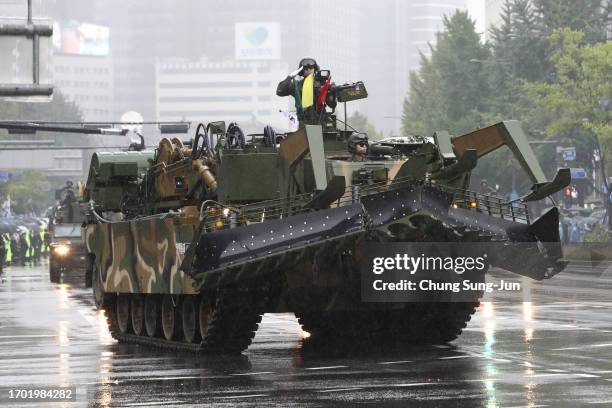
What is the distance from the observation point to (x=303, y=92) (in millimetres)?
20922

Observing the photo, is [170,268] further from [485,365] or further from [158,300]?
[485,365]

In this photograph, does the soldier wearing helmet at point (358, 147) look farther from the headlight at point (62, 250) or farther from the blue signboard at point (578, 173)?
the blue signboard at point (578, 173)

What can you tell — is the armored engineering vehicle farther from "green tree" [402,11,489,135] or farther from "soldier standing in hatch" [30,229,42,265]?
"green tree" [402,11,489,135]

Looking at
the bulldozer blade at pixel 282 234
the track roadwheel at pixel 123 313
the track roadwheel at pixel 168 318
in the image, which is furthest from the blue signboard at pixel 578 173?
the bulldozer blade at pixel 282 234

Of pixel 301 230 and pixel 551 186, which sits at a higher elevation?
pixel 551 186

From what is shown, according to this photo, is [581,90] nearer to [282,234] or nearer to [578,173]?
[578,173]

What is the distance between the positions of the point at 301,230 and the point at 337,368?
1.53 meters

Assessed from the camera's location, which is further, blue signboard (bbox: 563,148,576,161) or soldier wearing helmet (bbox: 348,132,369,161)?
blue signboard (bbox: 563,148,576,161)

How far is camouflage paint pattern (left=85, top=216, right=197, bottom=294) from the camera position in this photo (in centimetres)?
1928

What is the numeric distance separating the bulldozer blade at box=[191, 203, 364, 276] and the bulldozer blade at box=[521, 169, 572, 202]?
8.08 ft

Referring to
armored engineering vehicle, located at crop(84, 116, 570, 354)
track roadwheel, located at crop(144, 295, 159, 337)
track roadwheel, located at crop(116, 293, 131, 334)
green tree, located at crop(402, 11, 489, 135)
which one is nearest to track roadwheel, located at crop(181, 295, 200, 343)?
armored engineering vehicle, located at crop(84, 116, 570, 354)

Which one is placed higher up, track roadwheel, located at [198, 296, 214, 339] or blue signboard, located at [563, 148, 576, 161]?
blue signboard, located at [563, 148, 576, 161]

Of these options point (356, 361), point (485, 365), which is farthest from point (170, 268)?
point (485, 365)

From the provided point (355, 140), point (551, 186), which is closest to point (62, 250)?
point (355, 140)
